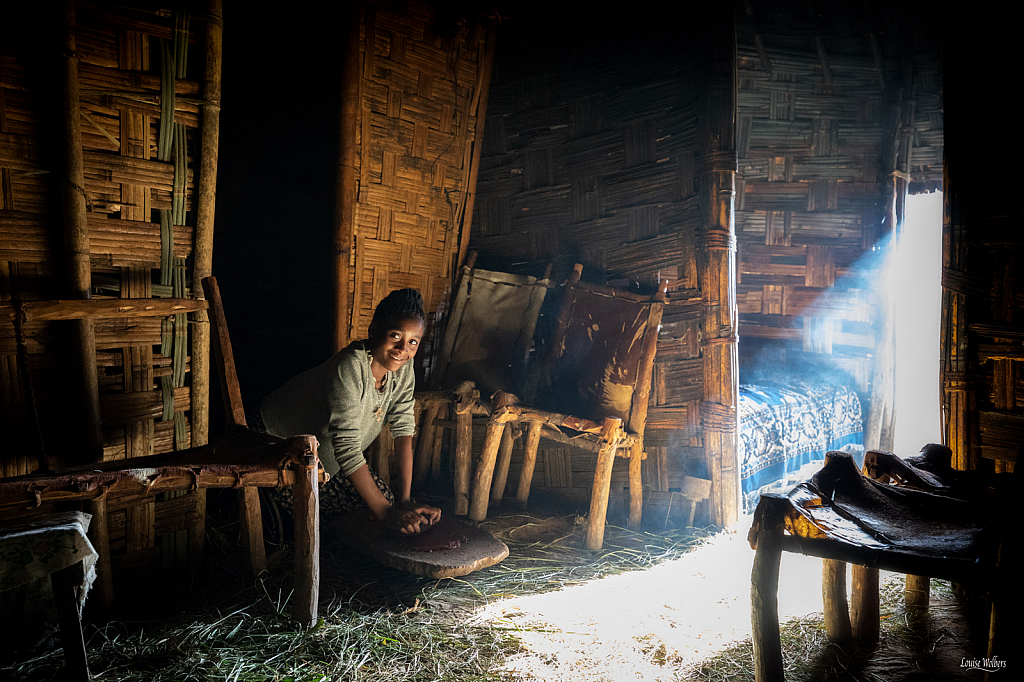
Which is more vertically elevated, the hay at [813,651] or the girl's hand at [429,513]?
the girl's hand at [429,513]

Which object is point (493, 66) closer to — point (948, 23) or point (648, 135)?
point (648, 135)

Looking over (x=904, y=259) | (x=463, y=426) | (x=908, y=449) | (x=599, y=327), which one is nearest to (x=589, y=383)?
(x=599, y=327)

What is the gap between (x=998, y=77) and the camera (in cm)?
269

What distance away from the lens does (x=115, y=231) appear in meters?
2.75

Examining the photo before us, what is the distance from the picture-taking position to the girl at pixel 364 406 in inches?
115

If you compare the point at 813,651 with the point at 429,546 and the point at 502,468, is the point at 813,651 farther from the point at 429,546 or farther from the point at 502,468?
the point at 502,468

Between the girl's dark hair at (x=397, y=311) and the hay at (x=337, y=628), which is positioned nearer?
the hay at (x=337, y=628)

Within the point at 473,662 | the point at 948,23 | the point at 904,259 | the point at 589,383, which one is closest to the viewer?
the point at 473,662

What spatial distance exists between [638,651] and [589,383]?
161 cm

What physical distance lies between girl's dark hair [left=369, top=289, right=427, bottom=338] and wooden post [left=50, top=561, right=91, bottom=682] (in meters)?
1.53

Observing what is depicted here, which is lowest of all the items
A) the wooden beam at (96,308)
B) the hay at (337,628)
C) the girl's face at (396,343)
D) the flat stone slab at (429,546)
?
the hay at (337,628)

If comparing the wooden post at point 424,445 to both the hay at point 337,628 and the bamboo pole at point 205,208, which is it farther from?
the bamboo pole at point 205,208

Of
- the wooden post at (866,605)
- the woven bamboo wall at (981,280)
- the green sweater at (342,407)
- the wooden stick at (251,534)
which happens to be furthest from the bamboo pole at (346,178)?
the woven bamboo wall at (981,280)

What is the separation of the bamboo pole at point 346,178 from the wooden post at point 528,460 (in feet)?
4.05
